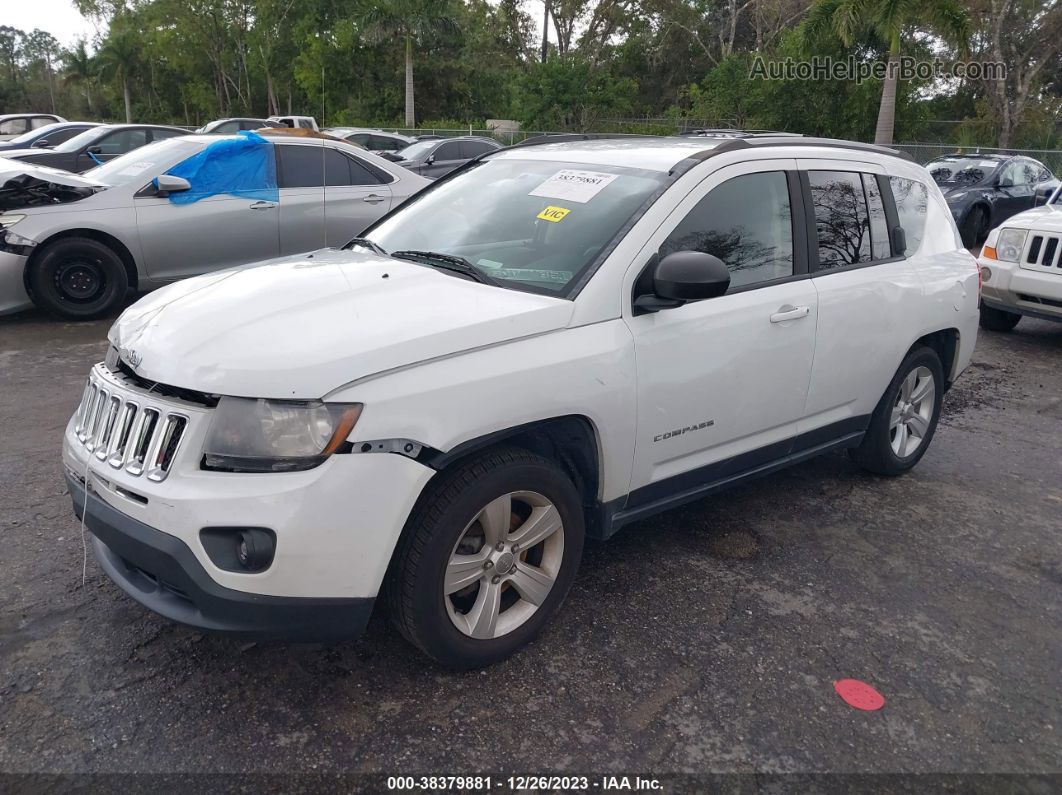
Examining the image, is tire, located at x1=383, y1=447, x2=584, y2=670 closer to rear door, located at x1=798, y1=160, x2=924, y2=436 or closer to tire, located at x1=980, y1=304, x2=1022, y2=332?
rear door, located at x1=798, y1=160, x2=924, y2=436

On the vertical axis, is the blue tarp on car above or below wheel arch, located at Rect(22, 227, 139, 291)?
above

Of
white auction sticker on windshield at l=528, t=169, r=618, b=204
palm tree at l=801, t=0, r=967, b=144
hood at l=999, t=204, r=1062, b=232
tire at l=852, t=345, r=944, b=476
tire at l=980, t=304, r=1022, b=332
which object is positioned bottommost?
tire at l=980, t=304, r=1022, b=332

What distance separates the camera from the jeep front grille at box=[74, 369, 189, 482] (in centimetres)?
252

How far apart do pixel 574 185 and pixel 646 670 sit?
1.93m

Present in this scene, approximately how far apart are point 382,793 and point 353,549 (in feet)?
2.22

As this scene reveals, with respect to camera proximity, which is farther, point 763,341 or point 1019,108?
point 1019,108

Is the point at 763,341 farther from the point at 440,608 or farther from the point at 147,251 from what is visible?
the point at 147,251

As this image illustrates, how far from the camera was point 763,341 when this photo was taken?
356 centimetres

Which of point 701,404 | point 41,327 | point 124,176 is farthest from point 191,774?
point 124,176

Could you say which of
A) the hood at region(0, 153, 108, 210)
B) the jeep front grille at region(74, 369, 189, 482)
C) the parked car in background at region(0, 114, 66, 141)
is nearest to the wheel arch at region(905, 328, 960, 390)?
the jeep front grille at region(74, 369, 189, 482)

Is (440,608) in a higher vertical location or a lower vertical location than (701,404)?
lower

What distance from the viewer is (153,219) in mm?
7715

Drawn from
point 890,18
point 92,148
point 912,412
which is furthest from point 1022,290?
point 890,18

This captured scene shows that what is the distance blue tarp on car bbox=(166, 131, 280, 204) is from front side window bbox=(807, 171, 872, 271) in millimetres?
5750
